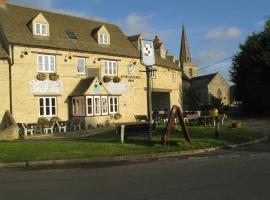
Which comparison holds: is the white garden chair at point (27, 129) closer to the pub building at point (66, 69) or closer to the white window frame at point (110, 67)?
the pub building at point (66, 69)

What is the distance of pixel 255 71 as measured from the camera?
49.0m

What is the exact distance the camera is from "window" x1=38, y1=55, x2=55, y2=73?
3531 cm

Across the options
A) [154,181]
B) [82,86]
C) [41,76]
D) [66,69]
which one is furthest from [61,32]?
[154,181]

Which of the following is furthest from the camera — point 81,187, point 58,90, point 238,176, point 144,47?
point 58,90

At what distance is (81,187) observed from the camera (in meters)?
10.8

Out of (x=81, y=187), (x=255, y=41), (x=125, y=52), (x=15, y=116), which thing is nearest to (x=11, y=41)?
(x=15, y=116)

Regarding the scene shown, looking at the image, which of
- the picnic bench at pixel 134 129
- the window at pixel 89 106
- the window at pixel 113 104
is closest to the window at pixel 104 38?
the window at pixel 113 104

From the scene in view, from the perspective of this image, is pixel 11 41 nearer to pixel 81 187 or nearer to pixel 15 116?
pixel 15 116

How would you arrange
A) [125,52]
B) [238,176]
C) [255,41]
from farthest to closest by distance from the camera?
[255,41]
[125,52]
[238,176]

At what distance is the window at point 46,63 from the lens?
3531 cm

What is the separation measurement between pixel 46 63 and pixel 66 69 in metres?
1.99

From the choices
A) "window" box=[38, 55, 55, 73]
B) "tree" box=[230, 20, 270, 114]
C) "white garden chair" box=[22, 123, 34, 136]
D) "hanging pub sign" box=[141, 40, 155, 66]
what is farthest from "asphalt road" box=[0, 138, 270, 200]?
"tree" box=[230, 20, 270, 114]

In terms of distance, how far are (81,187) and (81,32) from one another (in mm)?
31430

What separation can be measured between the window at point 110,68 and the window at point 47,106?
6596 millimetres
